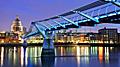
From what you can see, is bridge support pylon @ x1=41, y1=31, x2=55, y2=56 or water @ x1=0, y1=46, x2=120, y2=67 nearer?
water @ x1=0, y1=46, x2=120, y2=67

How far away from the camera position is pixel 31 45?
187m

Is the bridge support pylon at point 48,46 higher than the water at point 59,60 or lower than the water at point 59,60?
higher

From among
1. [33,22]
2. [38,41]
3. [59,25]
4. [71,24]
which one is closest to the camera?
[71,24]

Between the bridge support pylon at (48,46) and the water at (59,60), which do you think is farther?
the bridge support pylon at (48,46)

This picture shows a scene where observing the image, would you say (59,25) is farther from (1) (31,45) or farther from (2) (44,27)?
(1) (31,45)

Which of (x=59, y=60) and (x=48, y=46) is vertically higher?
(x=48, y=46)

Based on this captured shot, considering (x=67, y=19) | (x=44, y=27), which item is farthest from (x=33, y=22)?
(x=67, y=19)

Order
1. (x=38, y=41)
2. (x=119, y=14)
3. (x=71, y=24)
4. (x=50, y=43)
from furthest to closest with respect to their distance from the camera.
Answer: (x=38, y=41)
(x=50, y=43)
(x=71, y=24)
(x=119, y=14)

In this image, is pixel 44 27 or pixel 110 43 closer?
pixel 44 27

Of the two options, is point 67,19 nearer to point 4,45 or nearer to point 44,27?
point 44,27

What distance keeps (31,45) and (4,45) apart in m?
15.1

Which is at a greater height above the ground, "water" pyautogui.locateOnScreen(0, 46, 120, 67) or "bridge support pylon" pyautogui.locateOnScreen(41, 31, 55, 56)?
"bridge support pylon" pyautogui.locateOnScreen(41, 31, 55, 56)

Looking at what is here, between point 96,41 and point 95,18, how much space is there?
14074 cm

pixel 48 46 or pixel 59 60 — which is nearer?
pixel 59 60
